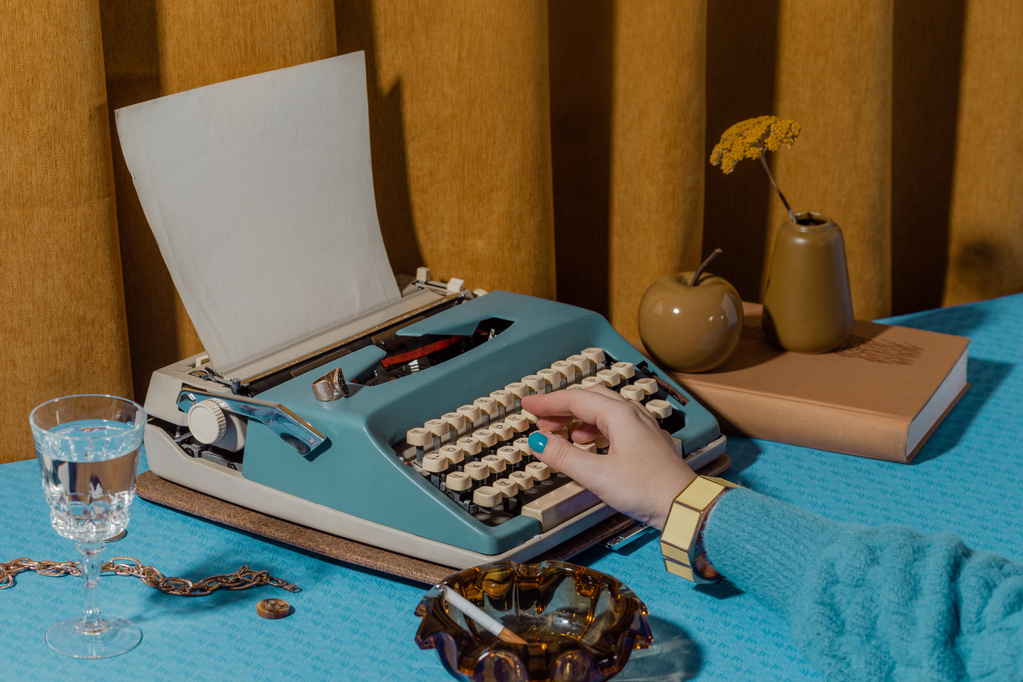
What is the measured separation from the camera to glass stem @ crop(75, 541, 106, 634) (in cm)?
81

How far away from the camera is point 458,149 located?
1365 millimetres

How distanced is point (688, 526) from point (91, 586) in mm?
506

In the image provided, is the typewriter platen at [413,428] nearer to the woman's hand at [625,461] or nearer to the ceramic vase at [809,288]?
the woman's hand at [625,461]

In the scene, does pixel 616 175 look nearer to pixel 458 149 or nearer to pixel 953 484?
pixel 458 149

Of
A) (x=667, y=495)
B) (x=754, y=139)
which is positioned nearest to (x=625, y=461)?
(x=667, y=495)

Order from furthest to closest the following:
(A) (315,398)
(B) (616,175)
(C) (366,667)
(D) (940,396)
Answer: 1. (B) (616,175)
2. (D) (940,396)
3. (A) (315,398)
4. (C) (366,667)

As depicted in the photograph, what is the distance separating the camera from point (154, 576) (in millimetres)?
929

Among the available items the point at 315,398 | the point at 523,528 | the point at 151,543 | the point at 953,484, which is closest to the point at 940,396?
the point at 953,484

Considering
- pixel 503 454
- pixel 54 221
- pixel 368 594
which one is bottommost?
pixel 368 594

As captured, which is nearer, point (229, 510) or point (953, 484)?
point (229, 510)

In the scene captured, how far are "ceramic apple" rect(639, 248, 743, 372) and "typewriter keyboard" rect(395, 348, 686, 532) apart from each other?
4.9 inches

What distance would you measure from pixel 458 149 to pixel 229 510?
0.59 m

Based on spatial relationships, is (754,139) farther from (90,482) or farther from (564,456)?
(90,482)

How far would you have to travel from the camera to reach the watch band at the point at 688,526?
89 centimetres
